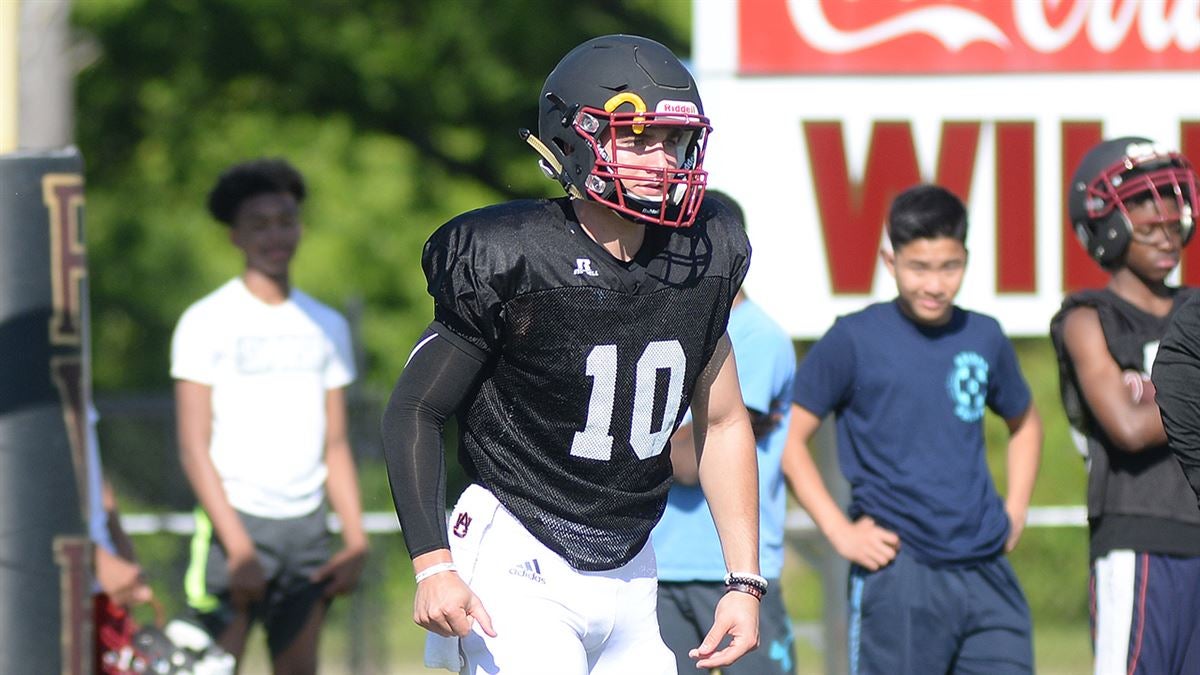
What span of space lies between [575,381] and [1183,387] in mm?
1241

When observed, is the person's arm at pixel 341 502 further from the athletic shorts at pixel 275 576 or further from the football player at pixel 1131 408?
the football player at pixel 1131 408

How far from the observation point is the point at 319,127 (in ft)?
41.2

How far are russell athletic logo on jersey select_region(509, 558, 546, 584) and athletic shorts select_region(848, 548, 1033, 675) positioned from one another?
1674 mm

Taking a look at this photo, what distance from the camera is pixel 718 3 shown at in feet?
21.6

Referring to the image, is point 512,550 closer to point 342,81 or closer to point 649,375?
point 649,375

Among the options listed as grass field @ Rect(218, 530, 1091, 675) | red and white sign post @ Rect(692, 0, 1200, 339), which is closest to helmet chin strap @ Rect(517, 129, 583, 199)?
red and white sign post @ Rect(692, 0, 1200, 339)

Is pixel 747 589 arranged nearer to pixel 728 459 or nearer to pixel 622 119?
pixel 728 459

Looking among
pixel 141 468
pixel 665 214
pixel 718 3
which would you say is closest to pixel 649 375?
pixel 665 214

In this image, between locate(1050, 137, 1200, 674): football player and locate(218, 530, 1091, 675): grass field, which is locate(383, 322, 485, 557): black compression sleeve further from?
locate(218, 530, 1091, 675): grass field

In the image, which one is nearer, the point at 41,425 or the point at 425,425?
the point at 425,425

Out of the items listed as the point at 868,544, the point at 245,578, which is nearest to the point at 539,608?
the point at 868,544

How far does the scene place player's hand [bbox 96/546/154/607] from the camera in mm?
5316

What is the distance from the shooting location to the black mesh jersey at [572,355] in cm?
340

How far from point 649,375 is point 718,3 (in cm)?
338
